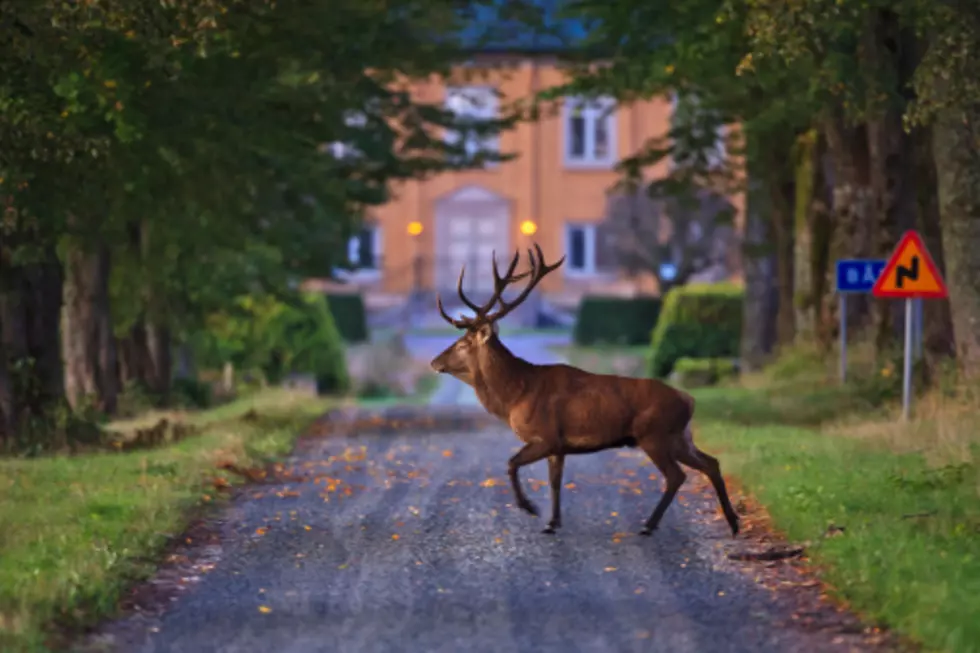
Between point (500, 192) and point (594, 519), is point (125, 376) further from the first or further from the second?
point (500, 192)

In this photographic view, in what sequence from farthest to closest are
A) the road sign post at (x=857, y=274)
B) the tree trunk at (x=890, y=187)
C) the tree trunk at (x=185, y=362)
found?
the tree trunk at (x=185, y=362), the tree trunk at (x=890, y=187), the road sign post at (x=857, y=274)

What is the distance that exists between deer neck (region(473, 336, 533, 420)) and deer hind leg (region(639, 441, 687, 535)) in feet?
3.47

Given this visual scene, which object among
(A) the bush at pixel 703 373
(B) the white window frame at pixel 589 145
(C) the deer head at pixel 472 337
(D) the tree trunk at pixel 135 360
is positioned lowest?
(A) the bush at pixel 703 373

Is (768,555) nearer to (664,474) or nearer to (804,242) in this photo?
(664,474)

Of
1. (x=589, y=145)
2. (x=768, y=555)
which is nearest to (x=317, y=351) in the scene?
(x=589, y=145)

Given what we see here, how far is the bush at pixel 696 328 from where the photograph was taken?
45625 mm

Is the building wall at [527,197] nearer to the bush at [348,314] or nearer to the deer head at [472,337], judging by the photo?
the bush at [348,314]

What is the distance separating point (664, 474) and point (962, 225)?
836 centimetres

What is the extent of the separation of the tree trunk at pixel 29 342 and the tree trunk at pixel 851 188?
36.3 ft

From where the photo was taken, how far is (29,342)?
21547mm

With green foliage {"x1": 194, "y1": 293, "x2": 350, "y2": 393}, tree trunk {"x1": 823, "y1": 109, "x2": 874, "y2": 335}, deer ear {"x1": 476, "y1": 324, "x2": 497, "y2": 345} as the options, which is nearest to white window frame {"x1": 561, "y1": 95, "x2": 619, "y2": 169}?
green foliage {"x1": 194, "y1": 293, "x2": 350, "y2": 393}

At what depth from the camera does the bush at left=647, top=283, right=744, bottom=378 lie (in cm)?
4562

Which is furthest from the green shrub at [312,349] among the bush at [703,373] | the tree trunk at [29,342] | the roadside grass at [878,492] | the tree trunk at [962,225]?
the tree trunk at [962,225]

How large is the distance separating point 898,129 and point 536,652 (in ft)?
56.7
